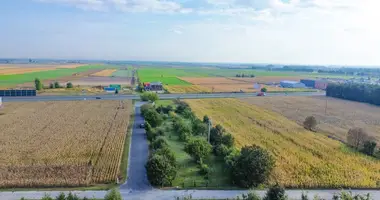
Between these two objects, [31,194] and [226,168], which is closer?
[31,194]

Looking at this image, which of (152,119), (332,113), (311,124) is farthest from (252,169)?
(332,113)

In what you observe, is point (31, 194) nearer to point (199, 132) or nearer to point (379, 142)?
point (199, 132)

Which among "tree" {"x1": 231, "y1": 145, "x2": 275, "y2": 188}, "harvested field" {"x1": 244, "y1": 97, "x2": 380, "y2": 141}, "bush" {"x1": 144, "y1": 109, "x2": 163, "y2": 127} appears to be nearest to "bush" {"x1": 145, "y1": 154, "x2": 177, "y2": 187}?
"tree" {"x1": 231, "y1": 145, "x2": 275, "y2": 188}

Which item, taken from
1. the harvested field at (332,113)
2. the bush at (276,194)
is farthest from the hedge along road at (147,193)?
the harvested field at (332,113)

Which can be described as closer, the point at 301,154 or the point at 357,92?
the point at 301,154

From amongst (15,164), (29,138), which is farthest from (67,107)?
(15,164)

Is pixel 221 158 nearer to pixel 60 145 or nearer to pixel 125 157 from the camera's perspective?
pixel 125 157
